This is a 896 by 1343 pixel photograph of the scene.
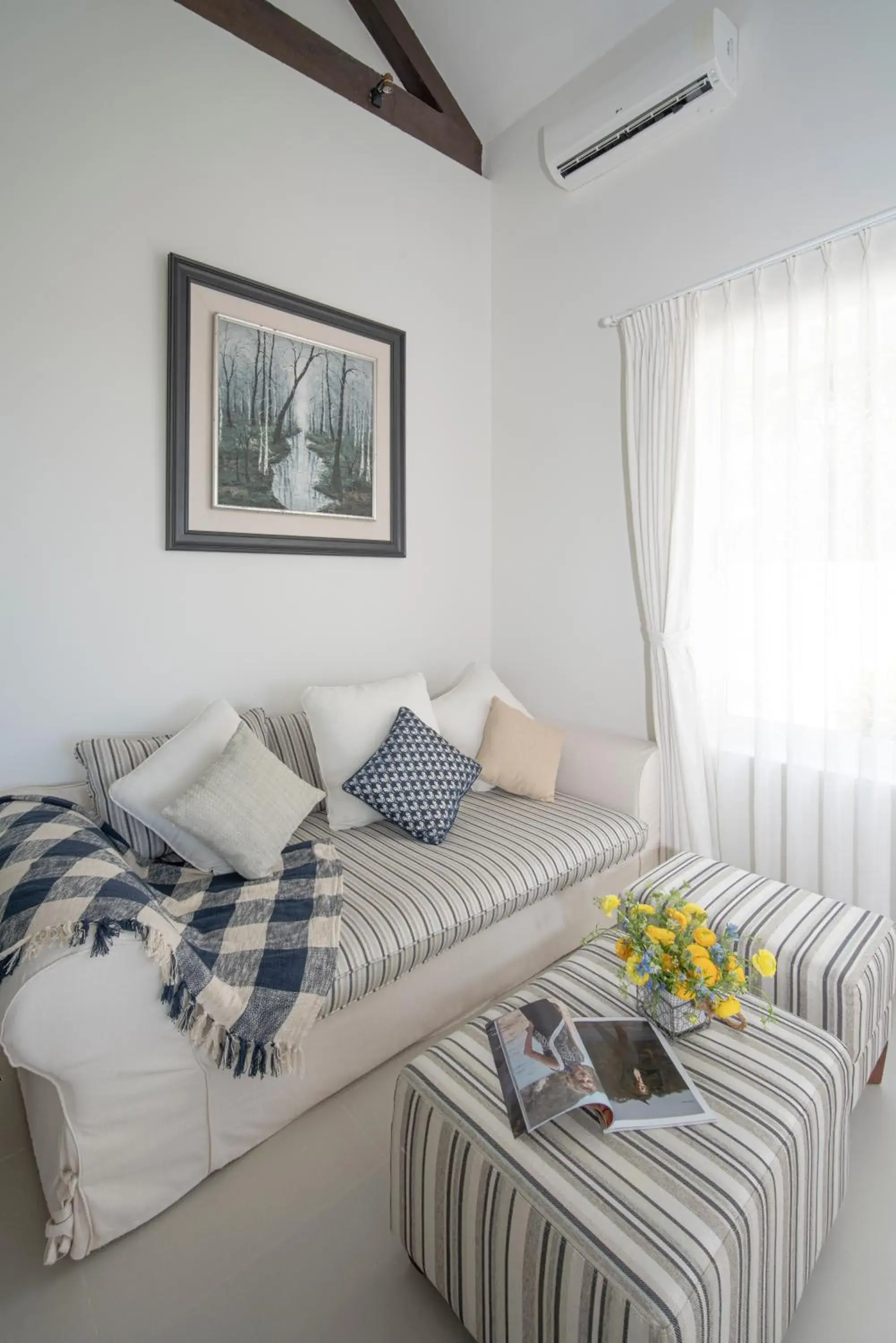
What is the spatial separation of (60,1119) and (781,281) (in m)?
2.94

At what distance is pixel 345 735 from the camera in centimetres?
227

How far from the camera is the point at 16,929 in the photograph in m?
1.22

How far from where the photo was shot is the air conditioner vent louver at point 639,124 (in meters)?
2.20

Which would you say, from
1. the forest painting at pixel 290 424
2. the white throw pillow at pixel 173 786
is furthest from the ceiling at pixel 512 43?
the white throw pillow at pixel 173 786

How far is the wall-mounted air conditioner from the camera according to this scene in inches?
83.8

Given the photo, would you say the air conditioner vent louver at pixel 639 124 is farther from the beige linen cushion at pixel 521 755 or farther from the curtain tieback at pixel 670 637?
the beige linen cushion at pixel 521 755

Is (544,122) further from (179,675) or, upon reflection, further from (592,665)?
(179,675)

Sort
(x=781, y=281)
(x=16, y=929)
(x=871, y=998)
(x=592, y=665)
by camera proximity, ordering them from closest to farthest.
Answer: (x=16, y=929)
(x=871, y=998)
(x=781, y=281)
(x=592, y=665)

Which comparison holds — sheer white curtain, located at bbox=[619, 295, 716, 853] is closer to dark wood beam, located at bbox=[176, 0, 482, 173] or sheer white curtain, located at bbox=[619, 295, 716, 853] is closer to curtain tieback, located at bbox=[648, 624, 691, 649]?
curtain tieback, located at bbox=[648, 624, 691, 649]

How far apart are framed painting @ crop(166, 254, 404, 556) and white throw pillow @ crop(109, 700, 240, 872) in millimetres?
708

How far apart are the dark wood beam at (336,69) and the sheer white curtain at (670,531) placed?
52.0 inches

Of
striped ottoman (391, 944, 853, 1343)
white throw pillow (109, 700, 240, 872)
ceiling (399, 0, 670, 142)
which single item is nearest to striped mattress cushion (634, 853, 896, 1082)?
striped ottoman (391, 944, 853, 1343)

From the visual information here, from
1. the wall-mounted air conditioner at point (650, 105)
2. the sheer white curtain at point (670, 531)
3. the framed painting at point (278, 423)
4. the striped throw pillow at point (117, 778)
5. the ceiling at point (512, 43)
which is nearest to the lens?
the striped throw pillow at point (117, 778)

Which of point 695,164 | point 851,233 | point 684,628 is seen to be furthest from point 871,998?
point 695,164
